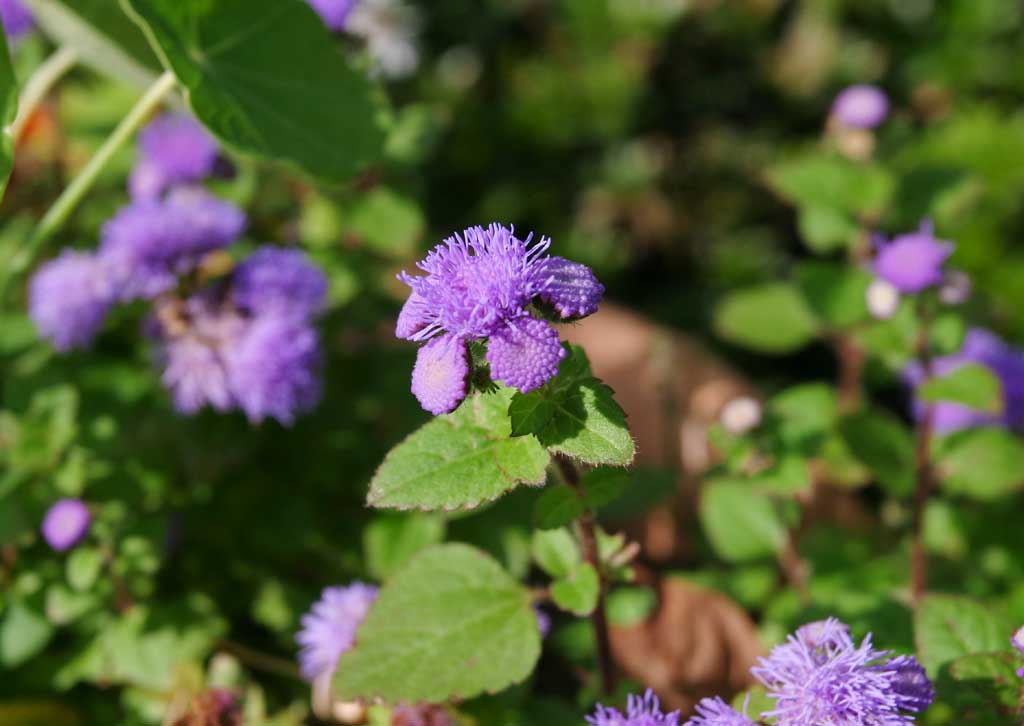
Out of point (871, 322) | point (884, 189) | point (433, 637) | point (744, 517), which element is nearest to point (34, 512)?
point (433, 637)

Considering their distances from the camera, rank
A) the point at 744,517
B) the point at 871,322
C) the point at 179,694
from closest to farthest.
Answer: the point at 179,694, the point at 871,322, the point at 744,517

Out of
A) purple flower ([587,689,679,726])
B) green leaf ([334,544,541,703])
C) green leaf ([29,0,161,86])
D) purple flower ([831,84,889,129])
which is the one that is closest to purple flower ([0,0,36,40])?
green leaf ([29,0,161,86])

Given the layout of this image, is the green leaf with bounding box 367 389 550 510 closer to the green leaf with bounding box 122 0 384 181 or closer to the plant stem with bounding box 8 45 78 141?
the green leaf with bounding box 122 0 384 181

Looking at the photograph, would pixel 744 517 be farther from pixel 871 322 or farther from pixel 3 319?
pixel 3 319

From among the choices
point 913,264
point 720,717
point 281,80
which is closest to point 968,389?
point 913,264

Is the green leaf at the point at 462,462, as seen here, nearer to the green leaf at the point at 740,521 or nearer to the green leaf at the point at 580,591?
the green leaf at the point at 580,591
